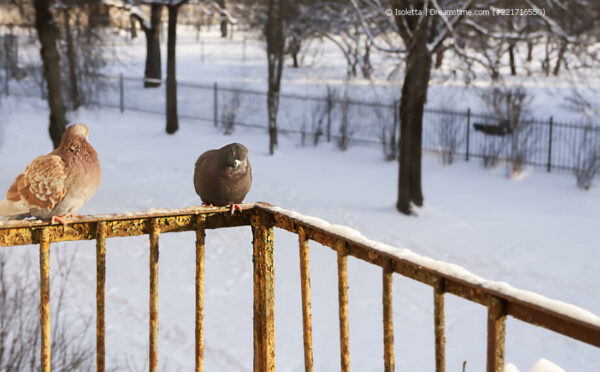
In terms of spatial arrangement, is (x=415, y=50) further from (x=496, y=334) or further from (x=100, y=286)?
(x=496, y=334)

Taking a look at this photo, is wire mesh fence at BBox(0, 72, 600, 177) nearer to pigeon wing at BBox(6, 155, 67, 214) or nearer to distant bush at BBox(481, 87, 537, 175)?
distant bush at BBox(481, 87, 537, 175)

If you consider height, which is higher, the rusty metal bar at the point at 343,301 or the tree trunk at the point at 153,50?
the tree trunk at the point at 153,50

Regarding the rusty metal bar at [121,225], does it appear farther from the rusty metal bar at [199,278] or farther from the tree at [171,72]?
the tree at [171,72]

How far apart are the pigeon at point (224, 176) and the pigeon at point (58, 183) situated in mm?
435

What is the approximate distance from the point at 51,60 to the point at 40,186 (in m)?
11.3

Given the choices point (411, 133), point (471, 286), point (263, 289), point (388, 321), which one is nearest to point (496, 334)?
point (471, 286)

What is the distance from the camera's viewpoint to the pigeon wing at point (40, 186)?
2842 millimetres

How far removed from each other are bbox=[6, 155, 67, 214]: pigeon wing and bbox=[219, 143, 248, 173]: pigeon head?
2.11ft

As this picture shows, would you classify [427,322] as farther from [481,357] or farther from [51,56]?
[51,56]

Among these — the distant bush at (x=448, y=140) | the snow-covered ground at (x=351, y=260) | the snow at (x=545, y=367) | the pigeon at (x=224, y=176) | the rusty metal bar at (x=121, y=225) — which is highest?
the pigeon at (x=224, y=176)

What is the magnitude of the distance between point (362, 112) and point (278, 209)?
1766cm

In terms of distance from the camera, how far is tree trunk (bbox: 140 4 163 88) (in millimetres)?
25831

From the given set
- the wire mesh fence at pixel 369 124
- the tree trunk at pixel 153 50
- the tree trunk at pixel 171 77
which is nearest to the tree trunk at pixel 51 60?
the tree trunk at pixel 171 77

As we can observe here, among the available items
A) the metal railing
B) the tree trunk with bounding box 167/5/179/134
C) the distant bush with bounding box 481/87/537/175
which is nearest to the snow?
the metal railing
